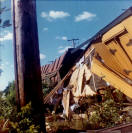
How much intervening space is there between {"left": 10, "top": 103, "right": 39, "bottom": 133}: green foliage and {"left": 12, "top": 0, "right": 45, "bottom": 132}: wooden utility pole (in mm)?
72

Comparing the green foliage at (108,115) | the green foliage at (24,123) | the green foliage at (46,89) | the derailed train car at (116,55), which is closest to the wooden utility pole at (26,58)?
the green foliage at (24,123)

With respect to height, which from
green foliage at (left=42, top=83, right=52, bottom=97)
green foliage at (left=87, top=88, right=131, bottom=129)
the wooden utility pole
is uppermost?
green foliage at (left=42, top=83, right=52, bottom=97)

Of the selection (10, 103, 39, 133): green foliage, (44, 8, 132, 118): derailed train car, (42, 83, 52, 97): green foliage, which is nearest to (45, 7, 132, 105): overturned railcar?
(44, 8, 132, 118): derailed train car

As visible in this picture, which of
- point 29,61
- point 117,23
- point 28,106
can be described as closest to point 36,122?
point 28,106

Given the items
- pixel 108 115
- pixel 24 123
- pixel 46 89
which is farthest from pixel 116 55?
pixel 46 89

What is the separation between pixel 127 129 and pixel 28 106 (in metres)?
0.80

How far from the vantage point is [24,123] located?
189cm

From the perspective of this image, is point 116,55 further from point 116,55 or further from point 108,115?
point 108,115

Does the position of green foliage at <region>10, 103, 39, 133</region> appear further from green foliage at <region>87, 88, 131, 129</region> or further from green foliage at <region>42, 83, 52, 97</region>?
green foliage at <region>42, 83, 52, 97</region>

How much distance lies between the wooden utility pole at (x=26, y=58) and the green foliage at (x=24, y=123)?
7cm

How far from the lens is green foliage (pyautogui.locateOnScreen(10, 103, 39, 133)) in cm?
187

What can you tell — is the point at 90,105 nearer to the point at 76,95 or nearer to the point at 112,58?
the point at 76,95

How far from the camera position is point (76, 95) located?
20.0 ft

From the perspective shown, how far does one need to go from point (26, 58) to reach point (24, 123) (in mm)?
555
